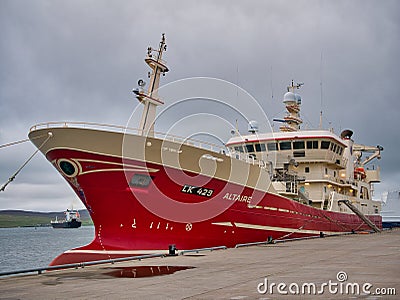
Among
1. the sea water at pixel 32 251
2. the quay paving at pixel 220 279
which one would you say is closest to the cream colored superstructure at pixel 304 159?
the quay paving at pixel 220 279

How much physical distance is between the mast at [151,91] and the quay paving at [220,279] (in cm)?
677

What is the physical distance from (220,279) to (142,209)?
742cm

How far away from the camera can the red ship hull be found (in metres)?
16.6

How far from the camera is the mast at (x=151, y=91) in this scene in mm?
19391

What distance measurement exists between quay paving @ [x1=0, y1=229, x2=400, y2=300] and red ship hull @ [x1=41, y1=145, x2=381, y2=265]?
2486 millimetres

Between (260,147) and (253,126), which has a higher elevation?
(253,126)

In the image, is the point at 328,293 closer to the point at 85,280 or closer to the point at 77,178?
the point at 85,280

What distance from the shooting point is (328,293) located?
8047mm

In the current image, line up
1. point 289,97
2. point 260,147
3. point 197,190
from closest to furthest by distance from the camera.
A: 1. point 197,190
2. point 260,147
3. point 289,97

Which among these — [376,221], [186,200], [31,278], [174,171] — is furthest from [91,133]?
[376,221]

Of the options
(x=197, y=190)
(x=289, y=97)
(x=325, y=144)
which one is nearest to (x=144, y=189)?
(x=197, y=190)

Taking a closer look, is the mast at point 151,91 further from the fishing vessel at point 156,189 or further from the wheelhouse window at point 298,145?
the wheelhouse window at point 298,145

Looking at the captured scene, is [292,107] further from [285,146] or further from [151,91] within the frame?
[151,91]

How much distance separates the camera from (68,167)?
16734 millimetres
